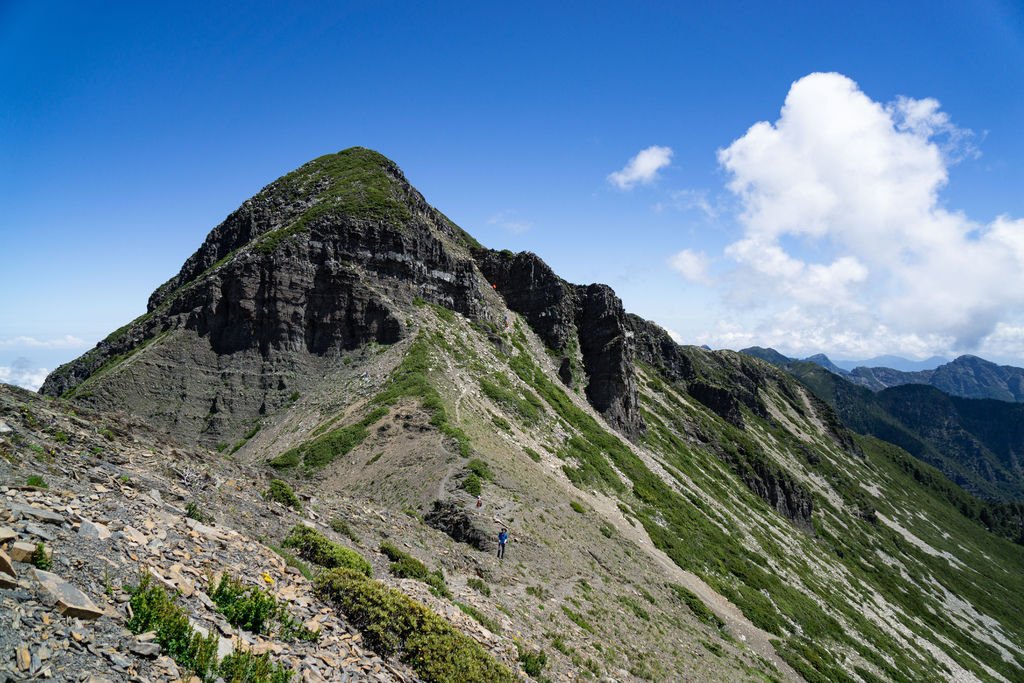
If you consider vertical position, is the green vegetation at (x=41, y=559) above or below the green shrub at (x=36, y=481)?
below

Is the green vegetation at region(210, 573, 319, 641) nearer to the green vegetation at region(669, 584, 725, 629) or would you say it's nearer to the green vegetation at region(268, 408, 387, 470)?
the green vegetation at region(268, 408, 387, 470)

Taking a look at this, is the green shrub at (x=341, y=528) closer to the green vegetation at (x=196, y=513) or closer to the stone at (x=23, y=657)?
the green vegetation at (x=196, y=513)

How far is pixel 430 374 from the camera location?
48.1 metres

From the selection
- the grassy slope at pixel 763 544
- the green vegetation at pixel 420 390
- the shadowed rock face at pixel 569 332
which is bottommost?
the grassy slope at pixel 763 544

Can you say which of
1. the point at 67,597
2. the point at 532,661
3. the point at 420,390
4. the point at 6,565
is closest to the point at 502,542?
the point at 532,661

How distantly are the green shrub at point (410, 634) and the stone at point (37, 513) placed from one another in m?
6.19

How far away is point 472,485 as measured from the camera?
3116cm

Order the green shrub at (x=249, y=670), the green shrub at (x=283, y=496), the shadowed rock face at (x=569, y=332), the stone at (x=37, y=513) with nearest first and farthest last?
the green shrub at (x=249, y=670) → the stone at (x=37, y=513) → the green shrub at (x=283, y=496) → the shadowed rock face at (x=569, y=332)

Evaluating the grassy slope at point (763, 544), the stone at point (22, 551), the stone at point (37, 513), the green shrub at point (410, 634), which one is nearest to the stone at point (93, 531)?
the stone at point (37, 513)

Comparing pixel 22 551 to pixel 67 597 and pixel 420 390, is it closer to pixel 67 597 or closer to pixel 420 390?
pixel 67 597

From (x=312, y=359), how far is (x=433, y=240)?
22111mm

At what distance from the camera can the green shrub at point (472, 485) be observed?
30672mm

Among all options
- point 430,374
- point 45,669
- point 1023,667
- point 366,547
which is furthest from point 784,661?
point 1023,667

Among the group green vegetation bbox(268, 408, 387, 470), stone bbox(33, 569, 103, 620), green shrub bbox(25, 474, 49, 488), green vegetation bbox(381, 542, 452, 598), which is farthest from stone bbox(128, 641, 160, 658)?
green vegetation bbox(268, 408, 387, 470)
